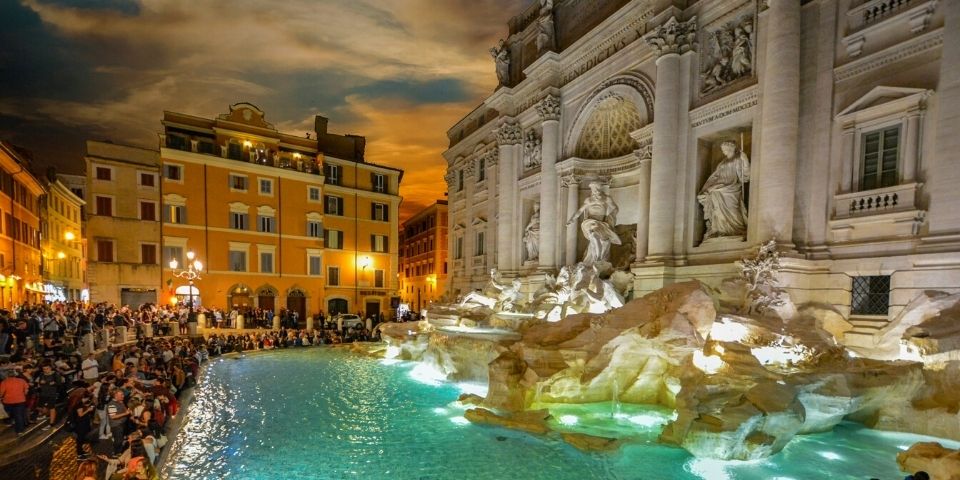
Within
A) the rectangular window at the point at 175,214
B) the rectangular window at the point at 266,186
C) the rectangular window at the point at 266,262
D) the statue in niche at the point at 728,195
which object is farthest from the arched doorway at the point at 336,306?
the statue in niche at the point at 728,195

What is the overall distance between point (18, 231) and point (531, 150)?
2358 cm

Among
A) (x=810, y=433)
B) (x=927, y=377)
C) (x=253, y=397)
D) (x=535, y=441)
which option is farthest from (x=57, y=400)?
(x=927, y=377)

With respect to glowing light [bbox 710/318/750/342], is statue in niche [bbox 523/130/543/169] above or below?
above

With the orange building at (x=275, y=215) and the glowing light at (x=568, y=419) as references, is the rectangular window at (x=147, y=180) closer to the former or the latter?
the orange building at (x=275, y=215)

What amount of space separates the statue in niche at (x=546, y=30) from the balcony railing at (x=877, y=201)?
1203 centimetres

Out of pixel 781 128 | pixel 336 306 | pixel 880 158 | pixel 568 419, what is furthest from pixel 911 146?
pixel 336 306

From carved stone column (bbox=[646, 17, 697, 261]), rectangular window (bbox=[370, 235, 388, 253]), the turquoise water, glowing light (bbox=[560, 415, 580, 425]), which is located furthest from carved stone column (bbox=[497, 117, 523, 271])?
rectangular window (bbox=[370, 235, 388, 253])

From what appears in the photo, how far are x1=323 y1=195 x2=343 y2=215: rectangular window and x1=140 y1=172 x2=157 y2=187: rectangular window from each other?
9063 millimetres

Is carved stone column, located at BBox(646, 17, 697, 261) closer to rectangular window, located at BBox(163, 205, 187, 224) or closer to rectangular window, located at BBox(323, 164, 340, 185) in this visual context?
rectangular window, located at BBox(323, 164, 340, 185)

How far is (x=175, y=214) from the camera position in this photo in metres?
24.1

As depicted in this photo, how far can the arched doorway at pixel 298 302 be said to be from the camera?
88.9 feet

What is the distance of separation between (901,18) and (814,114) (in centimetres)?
213

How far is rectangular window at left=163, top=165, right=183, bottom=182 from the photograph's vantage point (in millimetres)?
23850

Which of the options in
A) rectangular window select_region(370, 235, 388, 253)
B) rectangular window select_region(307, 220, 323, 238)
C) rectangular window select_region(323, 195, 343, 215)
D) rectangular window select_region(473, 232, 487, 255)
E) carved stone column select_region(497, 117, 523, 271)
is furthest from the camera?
rectangular window select_region(370, 235, 388, 253)
